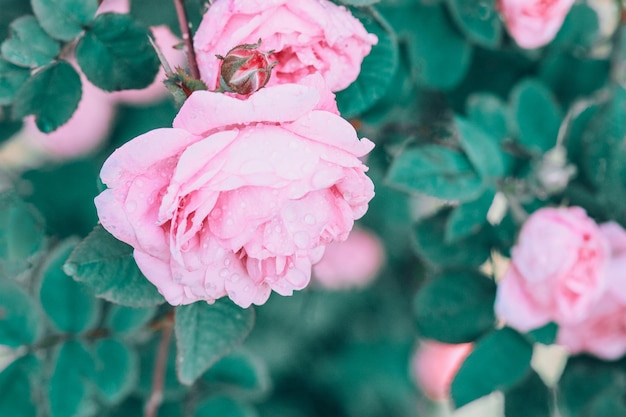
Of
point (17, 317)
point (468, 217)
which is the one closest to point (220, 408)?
point (17, 317)

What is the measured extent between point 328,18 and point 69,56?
299 millimetres

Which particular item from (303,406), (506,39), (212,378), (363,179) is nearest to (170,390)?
(212,378)

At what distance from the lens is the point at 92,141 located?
98 cm

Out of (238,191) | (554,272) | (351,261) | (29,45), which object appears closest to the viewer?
(238,191)

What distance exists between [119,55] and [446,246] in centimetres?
46

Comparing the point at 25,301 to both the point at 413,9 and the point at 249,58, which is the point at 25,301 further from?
the point at 413,9

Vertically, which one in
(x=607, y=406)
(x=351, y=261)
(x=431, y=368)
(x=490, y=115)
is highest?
(x=490, y=115)

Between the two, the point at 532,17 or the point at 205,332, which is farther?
the point at 532,17

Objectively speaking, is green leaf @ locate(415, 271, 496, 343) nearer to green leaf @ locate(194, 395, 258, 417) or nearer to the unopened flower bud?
green leaf @ locate(194, 395, 258, 417)

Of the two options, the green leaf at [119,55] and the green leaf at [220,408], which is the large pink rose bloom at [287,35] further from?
the green leaf at [220,408]

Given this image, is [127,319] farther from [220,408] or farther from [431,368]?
[431,368]

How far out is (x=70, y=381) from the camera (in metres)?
0.67

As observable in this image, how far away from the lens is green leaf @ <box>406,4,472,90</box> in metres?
0.84

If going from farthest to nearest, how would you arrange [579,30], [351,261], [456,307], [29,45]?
[351,261], [579,30], [456,307], [29,45]
